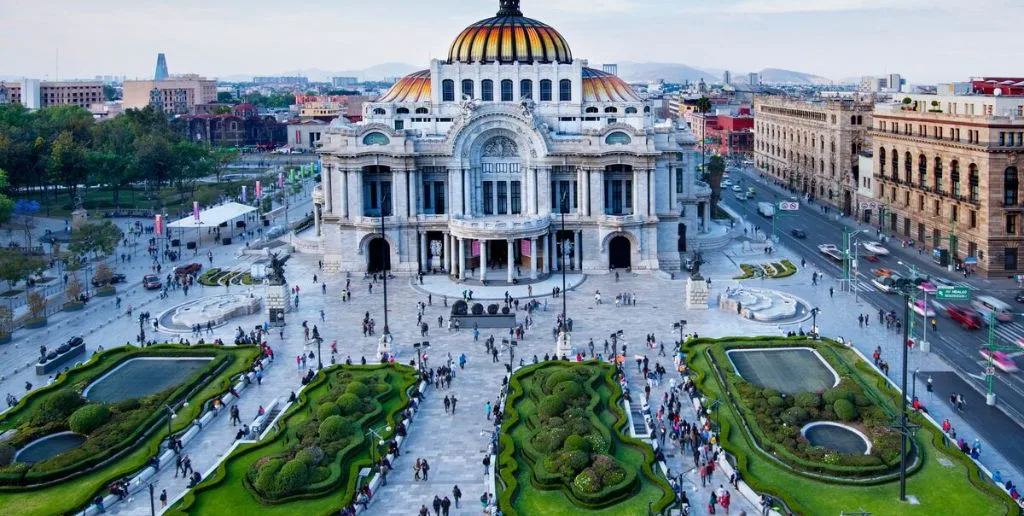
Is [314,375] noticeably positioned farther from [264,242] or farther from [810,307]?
[264,242]

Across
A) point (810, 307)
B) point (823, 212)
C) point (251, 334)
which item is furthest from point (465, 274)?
point (823, 212)

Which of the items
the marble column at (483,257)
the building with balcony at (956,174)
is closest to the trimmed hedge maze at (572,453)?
the marble column at (483,257)

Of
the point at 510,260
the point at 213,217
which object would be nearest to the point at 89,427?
the point at 510,260

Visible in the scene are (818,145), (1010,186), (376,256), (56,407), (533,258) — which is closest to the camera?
(56,407)

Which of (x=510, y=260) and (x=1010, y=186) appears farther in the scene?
(x=510, y=260)

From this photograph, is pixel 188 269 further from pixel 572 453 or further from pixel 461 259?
pixel 572 453

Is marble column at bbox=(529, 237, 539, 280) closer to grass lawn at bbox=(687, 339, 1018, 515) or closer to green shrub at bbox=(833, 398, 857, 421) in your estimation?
green shrub at bbox=(833, 398, 857, 421)
